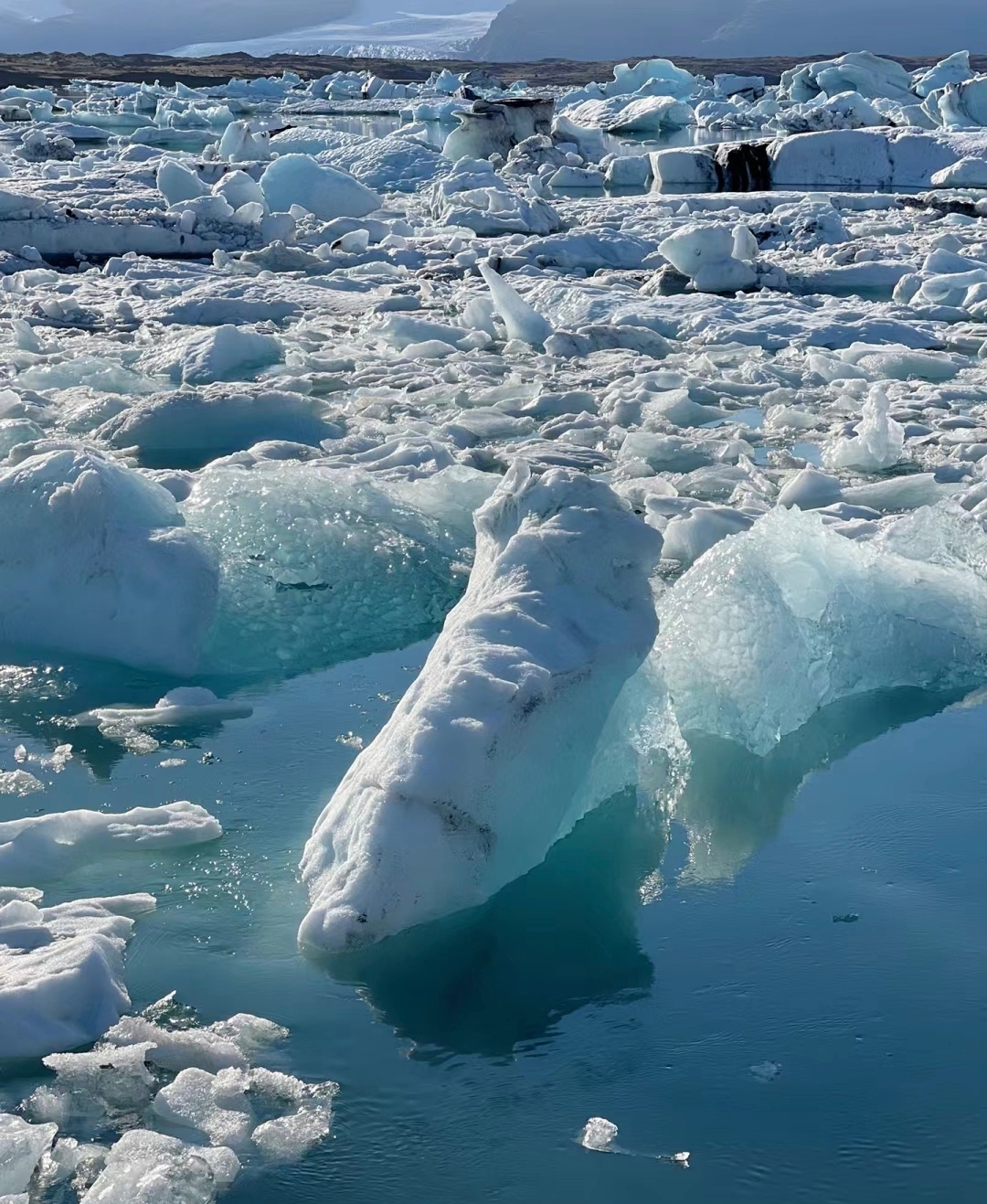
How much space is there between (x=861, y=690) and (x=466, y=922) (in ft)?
4.96

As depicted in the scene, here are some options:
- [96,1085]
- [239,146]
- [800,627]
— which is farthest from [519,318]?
[239,146]

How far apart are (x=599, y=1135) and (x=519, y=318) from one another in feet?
22.1

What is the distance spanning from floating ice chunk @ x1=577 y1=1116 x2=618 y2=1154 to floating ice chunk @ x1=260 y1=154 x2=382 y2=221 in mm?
12649

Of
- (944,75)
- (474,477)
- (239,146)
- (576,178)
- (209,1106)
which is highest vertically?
(944,75)

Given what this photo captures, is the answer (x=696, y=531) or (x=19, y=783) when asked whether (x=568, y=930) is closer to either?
(x=19, y=783)

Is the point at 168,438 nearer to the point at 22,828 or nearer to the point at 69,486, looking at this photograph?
the point at 69,486

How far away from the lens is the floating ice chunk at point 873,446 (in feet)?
18.6

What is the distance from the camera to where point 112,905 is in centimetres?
264

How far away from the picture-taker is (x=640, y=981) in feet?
8.11

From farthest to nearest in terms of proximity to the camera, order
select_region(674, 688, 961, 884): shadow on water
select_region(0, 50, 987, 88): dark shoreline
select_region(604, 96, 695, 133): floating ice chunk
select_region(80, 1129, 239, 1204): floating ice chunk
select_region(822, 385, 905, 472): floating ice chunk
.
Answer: select_region(0, 50, 987, 88): dark shoreline, select_region(604, 96, 695, 133): floating ice chunk, select_region(822, 385, 905, 472): floating ice chunk, select_region(674, 688, 961, 884): shadow on water, select_region(80, 1129, 239, 1204): floating ice chunk

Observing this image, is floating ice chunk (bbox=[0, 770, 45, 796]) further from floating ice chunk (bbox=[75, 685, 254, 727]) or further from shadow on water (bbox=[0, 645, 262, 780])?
floating ice chunk (bbox=[75, 685, 254, 727])

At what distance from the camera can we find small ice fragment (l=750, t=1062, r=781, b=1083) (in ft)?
7.32

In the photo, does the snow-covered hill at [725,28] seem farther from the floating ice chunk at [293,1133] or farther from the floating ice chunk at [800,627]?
the floating ice chunk at [293,1133]

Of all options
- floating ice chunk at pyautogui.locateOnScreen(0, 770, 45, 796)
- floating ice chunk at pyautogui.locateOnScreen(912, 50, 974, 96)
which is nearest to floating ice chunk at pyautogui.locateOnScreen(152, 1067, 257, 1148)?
floating ice chunk at pyautogui.locateOnScreen(0, 770, 45, 796)
